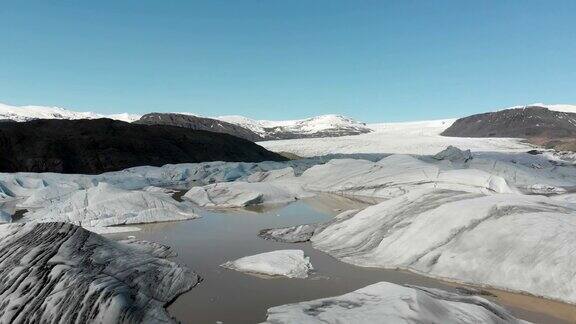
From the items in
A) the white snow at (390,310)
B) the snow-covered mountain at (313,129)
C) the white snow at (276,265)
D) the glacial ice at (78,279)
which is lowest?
the white snow at (276,265)

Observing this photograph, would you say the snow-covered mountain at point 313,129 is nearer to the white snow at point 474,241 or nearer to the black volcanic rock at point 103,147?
the black volcanic rock at point 103,147

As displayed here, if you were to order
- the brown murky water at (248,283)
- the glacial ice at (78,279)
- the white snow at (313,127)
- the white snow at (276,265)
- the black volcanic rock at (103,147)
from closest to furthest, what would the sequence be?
1. the glacial ice at (78,279)
2. the brown murky water at (248,283)
3. the white snow at (276,265)
4. the black volcanic rock at (103,147)
5. the white snow at (313,127)

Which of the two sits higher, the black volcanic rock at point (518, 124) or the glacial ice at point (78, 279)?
the black volcanic rock at point (518, 124)

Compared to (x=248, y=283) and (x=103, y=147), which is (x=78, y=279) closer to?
(x=248, y=283)

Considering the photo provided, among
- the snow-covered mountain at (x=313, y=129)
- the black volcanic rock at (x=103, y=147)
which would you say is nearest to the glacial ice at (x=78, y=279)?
the black volcanic rock at (x=103, y=147)

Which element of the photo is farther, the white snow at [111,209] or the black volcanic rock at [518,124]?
the black volcanic rock at [518,124]

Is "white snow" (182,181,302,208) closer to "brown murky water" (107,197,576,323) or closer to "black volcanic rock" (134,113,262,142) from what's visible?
"brown murky water" (107,197,576,323)
